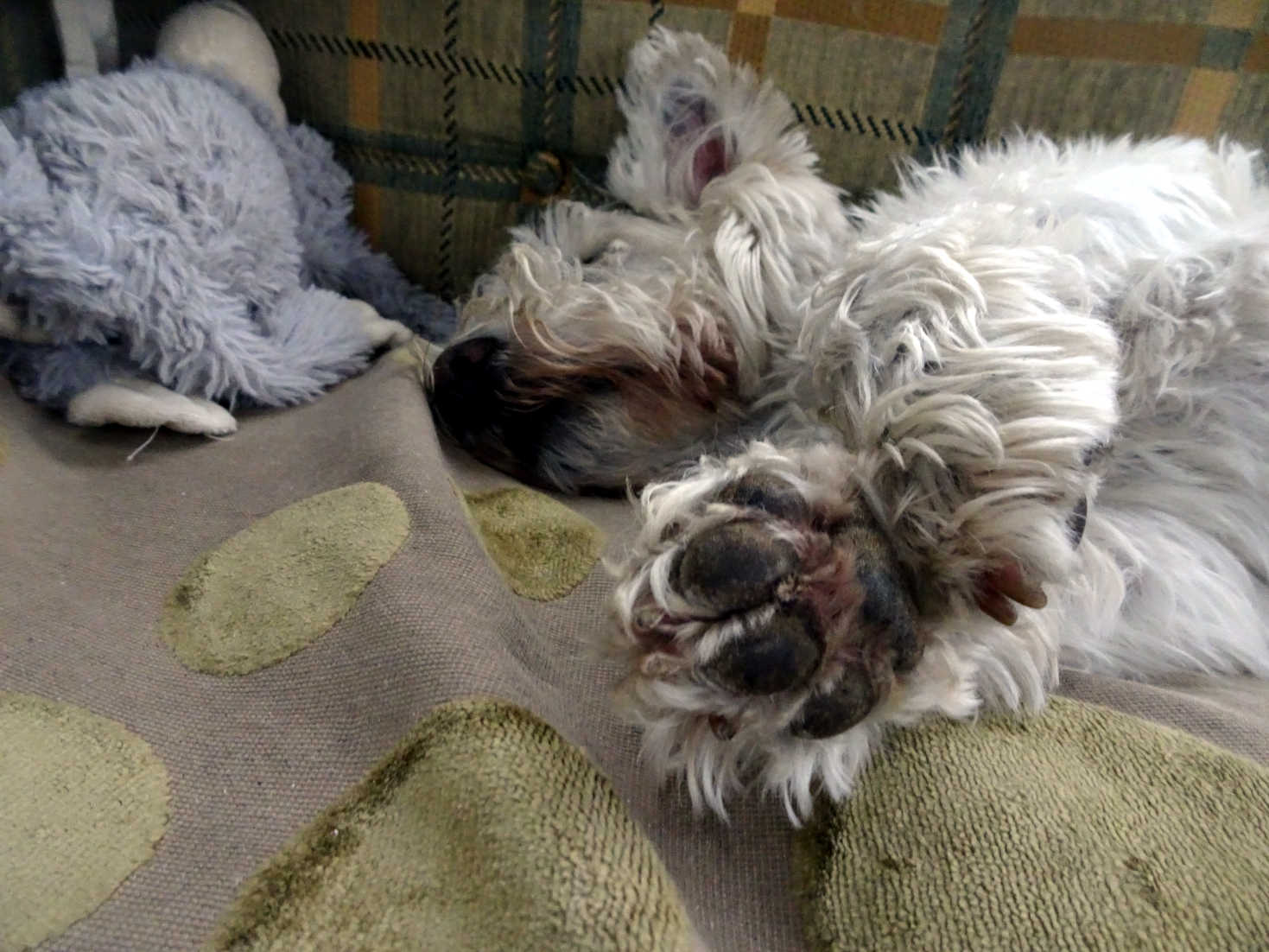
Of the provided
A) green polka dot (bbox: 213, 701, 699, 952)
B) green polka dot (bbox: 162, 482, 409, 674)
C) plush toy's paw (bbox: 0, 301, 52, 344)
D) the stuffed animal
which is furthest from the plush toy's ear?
green polka dot (bbox: 213, 701, 699, 952)

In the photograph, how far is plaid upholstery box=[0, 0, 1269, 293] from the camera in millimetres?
1294

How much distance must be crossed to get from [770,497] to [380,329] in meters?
0.91

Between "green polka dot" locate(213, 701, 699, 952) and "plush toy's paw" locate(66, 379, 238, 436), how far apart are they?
24.7 inches

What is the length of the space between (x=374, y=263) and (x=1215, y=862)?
1391mm

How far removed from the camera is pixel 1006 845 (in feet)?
1.97

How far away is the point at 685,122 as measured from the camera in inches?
51.1

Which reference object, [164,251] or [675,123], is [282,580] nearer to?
[164,251]

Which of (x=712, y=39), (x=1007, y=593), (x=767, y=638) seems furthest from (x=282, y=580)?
(x=712, y=39)

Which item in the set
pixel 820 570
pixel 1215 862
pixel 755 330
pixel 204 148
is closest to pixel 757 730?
pixel 820 570

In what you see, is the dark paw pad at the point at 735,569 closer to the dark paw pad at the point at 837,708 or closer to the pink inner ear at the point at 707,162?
the dark paw pad at the point at 837,708

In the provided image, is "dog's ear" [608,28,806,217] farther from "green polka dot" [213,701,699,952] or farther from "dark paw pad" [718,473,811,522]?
"green polka dot" [213,701,699,952]

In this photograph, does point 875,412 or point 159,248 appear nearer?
point 875,412

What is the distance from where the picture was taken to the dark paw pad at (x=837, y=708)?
24.2 inches

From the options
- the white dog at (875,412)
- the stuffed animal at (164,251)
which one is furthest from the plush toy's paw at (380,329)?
the white dog at (875,412)
